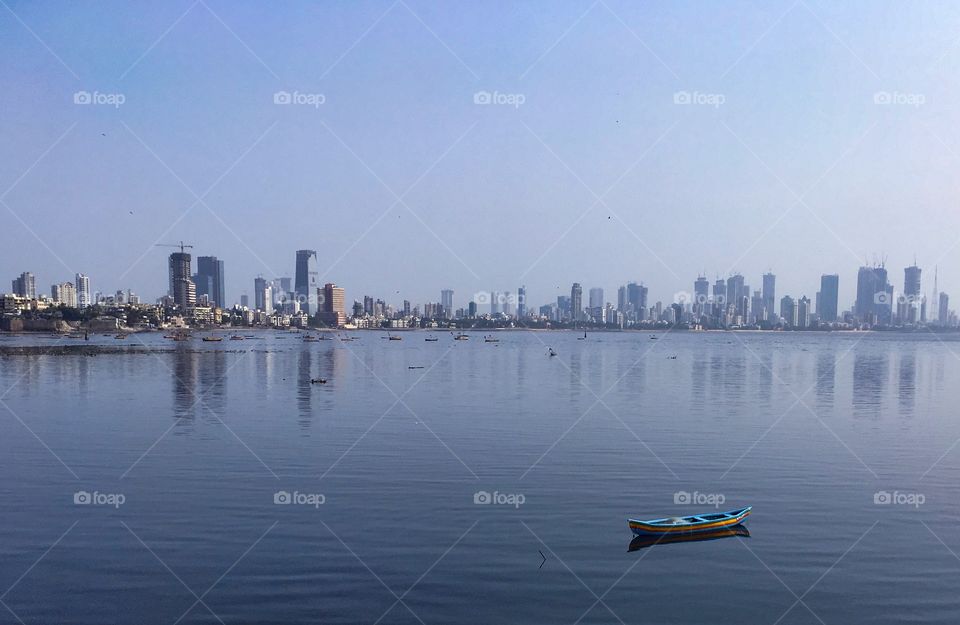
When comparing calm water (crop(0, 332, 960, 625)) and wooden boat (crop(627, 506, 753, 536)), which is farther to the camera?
wooden boat (crop(627, 506, 753, 536))

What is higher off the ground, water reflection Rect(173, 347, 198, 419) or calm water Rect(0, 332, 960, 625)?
calm water Rect(0, 332, 960, 625)

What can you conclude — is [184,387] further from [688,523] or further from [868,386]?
[868,386]

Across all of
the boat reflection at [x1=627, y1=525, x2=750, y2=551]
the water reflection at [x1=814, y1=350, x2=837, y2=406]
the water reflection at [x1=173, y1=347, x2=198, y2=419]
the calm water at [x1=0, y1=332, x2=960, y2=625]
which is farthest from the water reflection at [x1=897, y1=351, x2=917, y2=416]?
the water reflection at [x1=173, y1=347, x2=198, y2=419]

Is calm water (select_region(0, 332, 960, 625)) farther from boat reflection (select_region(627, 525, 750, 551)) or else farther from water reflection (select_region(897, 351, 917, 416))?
water reflection (select_region(897, 351, 917, 416))

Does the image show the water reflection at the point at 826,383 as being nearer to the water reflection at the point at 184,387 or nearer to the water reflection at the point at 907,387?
the water reflection at the point at 907,387

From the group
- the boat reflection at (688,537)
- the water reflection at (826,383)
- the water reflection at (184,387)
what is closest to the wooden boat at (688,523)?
the boat reflection at (688,537)

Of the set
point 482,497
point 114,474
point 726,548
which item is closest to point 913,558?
point 726,548
